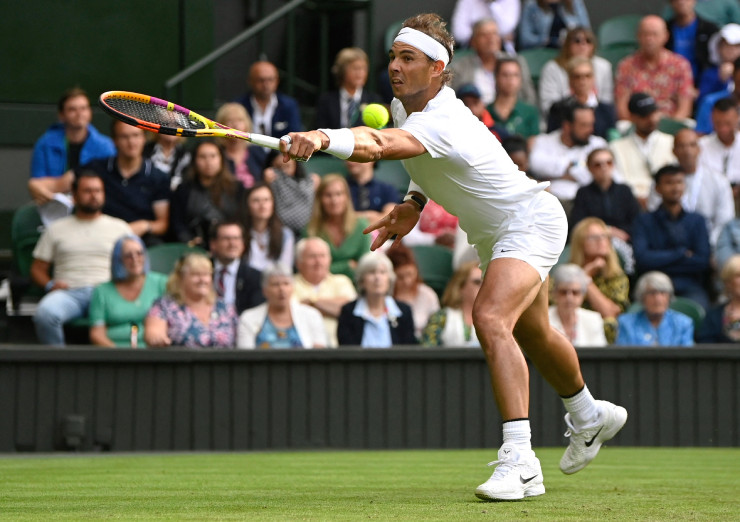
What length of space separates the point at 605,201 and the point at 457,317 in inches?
78.0

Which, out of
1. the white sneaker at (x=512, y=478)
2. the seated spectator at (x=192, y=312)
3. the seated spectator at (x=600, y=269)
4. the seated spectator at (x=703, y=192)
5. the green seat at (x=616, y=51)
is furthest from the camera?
the green seat at (x=616, y=51)

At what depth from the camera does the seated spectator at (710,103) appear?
1170 centimetres

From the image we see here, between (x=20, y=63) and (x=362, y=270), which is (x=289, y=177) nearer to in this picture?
(x=362, y=270)

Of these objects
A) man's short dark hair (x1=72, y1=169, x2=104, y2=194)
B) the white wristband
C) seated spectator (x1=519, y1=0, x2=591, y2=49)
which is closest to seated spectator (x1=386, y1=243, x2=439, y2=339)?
man's short dark hair (x1=72, y1=169, x2=104, y2=194)

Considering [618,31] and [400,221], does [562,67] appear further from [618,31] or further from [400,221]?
A: [400,221]

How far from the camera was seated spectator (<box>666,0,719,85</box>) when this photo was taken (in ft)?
41.8

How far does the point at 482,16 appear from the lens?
489 inches

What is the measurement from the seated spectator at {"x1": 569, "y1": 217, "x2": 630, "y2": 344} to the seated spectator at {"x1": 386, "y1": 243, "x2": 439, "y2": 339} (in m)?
1.09

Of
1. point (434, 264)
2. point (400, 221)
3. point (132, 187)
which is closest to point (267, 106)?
point (132, 187)

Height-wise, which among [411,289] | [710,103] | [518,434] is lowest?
[518,434]

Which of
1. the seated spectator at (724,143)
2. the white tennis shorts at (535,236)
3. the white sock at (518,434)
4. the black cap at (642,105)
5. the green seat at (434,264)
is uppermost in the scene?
the black cap at (642,105)

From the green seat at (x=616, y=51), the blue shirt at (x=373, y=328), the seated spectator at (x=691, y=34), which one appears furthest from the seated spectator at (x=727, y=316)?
the green seat at (x=616, y=51)

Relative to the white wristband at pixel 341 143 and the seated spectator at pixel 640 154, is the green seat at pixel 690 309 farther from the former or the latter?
the white wristband at pixel 341 143

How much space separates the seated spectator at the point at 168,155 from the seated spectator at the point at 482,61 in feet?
8.97
